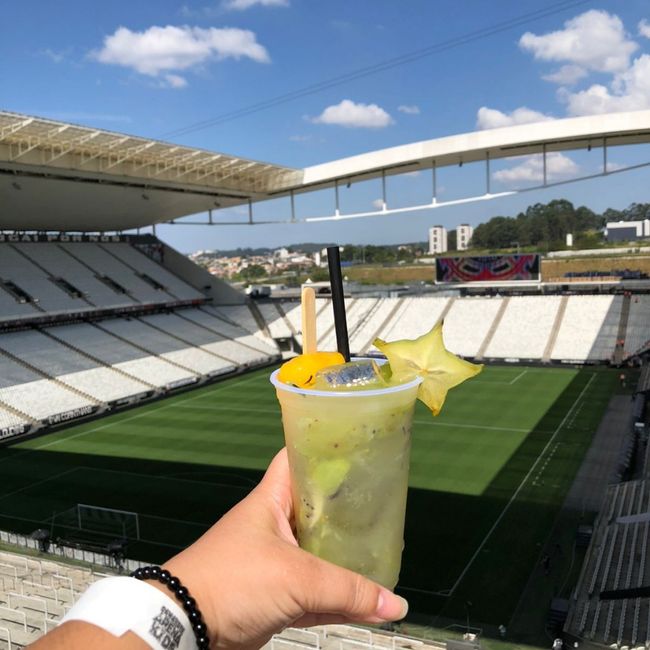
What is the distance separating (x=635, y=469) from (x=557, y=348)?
17600 mm

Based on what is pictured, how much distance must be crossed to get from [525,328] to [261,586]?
36943 millimetres

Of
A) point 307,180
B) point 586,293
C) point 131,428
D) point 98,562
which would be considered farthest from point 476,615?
point 586,293

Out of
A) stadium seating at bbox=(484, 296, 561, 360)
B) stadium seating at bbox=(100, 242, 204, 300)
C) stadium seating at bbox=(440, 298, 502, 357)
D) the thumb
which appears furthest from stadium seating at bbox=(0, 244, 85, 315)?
the thumb

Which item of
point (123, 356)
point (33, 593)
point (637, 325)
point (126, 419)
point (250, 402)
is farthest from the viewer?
point (637, 325)

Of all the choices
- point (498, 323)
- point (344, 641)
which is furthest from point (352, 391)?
point (498, 323)

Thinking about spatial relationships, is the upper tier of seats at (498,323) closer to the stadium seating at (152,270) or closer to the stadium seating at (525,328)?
the stadium seating at (525,328)

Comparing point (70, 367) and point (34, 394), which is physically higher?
point (70, 367)

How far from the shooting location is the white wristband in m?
1.67

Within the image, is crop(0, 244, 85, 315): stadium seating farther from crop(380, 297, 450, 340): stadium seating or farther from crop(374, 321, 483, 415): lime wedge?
crop(374, 321, 483, 415): lime wedge

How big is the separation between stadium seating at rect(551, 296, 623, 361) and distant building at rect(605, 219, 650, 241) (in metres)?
33.9

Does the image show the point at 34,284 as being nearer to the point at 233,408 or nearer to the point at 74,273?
the point at 74,273

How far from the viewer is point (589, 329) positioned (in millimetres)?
35219

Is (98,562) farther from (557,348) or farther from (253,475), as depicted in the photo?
(557,348)

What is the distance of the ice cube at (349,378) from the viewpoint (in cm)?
219
